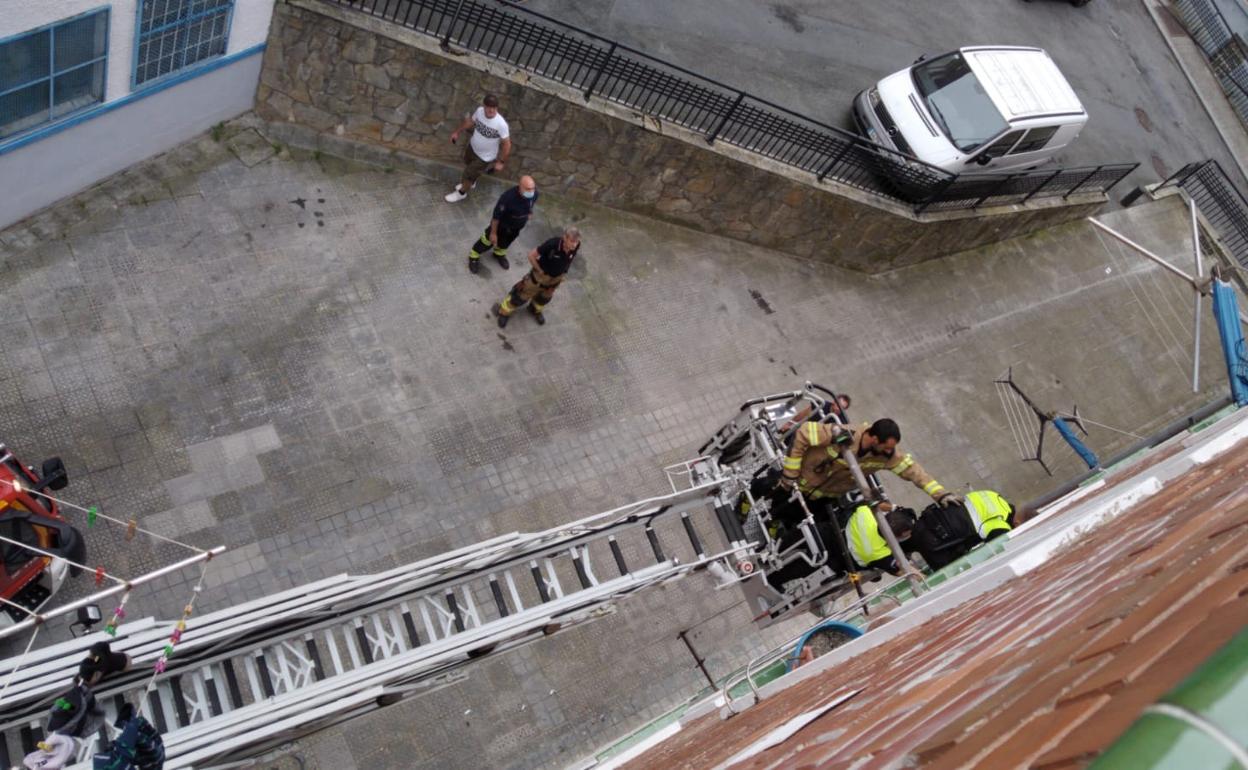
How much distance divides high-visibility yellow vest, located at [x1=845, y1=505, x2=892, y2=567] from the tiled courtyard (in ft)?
8.39

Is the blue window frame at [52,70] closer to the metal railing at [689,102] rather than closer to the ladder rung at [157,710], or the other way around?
the metal railing at [689,102]

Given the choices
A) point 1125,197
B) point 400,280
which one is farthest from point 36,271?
point 1125,197

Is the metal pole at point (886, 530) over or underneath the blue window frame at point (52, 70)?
underneath

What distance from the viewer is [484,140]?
10.9 m

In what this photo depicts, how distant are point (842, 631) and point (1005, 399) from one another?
860 centimetres

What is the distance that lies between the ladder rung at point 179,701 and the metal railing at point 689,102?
7.39 m

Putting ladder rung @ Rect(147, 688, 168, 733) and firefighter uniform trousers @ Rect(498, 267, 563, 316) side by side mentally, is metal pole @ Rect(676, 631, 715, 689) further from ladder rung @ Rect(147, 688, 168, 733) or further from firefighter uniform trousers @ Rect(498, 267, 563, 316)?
ladder rung @ Rect(147, 688, 168, 733)

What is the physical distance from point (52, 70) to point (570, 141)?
589 centimetres

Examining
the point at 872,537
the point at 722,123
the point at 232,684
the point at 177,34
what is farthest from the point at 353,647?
the point at 722,123

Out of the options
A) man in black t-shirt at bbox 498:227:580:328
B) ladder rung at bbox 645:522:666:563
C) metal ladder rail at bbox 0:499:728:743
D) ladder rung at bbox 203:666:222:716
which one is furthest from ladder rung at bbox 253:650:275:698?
man in black t-shirt at bbox 498:227:580:328

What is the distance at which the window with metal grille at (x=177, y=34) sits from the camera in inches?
349

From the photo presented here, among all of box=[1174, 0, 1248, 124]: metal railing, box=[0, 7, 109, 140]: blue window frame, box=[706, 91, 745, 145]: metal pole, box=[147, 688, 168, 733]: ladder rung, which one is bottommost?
box=[147, 688, 168, 733]: ladder rung

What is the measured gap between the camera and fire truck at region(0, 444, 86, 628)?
728 cm

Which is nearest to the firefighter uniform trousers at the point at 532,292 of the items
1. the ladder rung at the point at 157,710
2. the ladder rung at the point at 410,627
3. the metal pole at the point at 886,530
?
the metal pole at the point at 886,530
